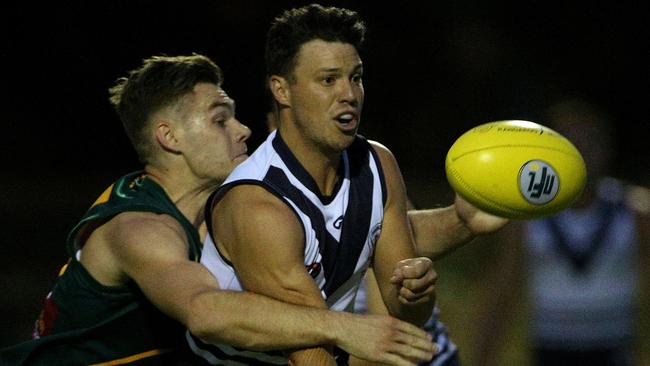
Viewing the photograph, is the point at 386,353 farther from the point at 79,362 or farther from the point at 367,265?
the point at 79,362

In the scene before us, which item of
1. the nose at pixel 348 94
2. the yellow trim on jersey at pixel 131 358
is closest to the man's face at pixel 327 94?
the nose at pixel 348 94

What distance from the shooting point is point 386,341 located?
12.1ft

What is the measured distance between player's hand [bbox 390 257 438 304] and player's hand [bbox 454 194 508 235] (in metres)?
0.70

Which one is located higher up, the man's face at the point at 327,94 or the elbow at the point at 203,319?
the man's face at the point at 327,94

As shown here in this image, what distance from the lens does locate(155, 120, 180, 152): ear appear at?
481 centimetres

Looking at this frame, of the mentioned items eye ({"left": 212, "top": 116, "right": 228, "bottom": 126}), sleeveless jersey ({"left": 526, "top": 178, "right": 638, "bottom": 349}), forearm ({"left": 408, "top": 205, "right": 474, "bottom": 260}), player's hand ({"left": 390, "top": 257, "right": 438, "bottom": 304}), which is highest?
eye ({"left": 212, "top": 116, "right": 228, "bottom": 126})

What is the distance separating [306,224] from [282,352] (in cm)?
45

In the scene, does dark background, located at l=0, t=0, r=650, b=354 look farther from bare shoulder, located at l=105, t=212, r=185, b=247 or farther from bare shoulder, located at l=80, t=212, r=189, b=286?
bare shoulder, located at l=105, t=212, r=185, b=247

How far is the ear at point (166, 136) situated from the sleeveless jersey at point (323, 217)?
0.63 m

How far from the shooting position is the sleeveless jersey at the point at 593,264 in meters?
5.70

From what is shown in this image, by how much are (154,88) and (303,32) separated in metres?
0.92

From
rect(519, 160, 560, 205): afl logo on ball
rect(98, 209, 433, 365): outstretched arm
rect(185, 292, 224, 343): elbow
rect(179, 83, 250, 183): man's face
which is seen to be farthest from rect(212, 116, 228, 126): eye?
rect(519, 160, 560, 205): afl logo on ball

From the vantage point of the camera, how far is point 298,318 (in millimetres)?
3762

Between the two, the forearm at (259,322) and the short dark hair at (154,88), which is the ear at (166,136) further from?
the forearm at (259,322)
